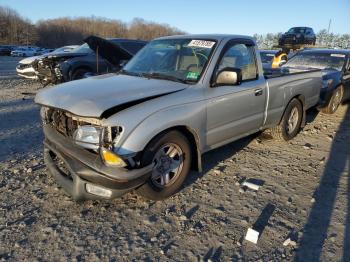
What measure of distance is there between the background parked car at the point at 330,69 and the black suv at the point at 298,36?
15.5 m

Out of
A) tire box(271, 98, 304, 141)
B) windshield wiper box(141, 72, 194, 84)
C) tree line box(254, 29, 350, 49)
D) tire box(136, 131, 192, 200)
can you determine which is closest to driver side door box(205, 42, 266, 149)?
windshield wiper box(141, 72, 194, 84)

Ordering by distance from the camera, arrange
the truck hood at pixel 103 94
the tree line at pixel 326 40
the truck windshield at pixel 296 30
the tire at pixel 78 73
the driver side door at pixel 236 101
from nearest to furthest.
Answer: the truck hood at pixel 103 94, the driver side door at pixel 236 101, the tire at pixel 78 73, the truck windshield at pixel 296 30, the tree line at pixel 326 40

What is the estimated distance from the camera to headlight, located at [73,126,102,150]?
3260 mm

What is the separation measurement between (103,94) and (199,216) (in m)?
1.64

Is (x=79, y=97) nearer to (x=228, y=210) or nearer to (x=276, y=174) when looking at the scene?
(x=228, y=210)

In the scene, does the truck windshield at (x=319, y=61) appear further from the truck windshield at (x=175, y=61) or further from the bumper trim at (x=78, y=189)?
the bumper trim at (x=78, y=189)

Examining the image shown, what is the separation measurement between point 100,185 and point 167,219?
0.81 m

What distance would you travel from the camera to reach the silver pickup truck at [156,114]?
321 centimetres

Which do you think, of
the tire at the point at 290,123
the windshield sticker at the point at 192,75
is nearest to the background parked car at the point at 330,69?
the tire at the point at 290,123

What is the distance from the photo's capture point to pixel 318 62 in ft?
30.8

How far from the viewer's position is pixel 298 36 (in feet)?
79.3

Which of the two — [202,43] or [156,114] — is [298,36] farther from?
[156,114]

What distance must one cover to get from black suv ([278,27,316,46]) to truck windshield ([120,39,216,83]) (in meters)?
21.8

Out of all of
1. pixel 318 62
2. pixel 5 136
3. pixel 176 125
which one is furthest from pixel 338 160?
pixel 5 136
